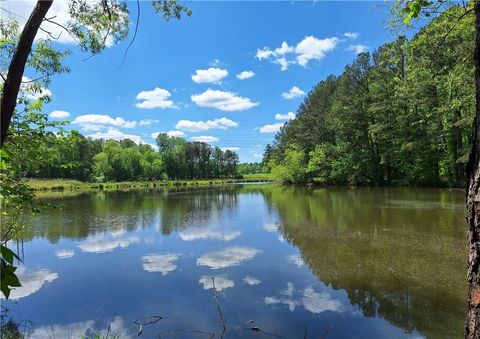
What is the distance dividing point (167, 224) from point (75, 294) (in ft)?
32.2

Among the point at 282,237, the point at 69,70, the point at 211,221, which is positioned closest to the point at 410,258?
the point at 282,237

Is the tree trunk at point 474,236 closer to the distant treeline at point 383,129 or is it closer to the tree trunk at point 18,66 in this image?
the tree trunk at point 18,66

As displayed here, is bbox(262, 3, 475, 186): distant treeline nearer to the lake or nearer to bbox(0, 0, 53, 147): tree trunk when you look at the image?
the lake

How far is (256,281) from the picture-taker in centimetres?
814

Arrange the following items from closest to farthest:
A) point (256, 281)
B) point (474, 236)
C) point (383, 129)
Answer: point (474, 236) → point (256, 281) → point (383, 129)

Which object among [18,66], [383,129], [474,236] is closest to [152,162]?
[383,129]

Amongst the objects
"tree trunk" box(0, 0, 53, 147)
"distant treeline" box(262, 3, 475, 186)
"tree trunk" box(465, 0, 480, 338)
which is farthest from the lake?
"distant treeline" box(262, 3, 475, 186)

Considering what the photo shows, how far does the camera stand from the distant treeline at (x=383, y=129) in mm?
28714

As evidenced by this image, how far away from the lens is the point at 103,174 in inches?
3565

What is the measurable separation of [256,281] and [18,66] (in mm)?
6438

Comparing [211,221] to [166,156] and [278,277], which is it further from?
[166,156]

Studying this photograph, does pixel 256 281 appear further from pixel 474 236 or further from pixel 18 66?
pixel 18 66

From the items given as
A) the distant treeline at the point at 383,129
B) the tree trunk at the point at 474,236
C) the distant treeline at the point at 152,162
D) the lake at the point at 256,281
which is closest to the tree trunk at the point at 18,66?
the tree trunk at the point at 474,236

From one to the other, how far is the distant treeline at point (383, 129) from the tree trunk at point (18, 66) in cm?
2244
